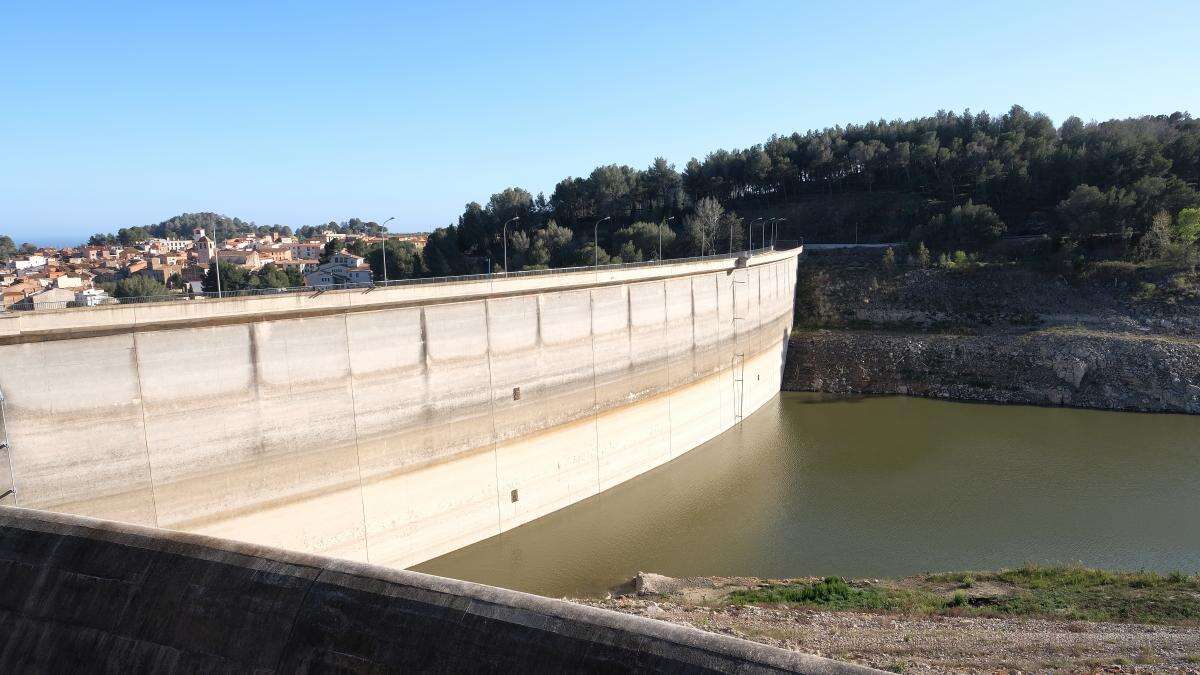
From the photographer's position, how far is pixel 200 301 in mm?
13977

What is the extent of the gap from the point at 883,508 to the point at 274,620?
17100 millimetres

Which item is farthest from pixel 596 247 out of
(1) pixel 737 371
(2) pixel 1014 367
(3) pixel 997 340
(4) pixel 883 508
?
(2) pixel 1014 367

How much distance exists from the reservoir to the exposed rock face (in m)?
1.66

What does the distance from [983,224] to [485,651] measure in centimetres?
4569

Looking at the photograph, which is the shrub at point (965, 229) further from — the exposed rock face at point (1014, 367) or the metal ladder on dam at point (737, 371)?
the metal ladder on dam at point (737, 371)

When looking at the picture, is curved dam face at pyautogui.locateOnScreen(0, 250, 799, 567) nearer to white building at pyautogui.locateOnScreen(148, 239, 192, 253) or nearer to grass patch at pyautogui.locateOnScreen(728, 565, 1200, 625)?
grass patch at pyautogui.locateOnScreen(728, 565, 1200, 625)

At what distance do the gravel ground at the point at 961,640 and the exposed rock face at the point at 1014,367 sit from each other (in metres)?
22.8

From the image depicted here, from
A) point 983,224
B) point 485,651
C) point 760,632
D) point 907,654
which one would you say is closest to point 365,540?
point 760,632

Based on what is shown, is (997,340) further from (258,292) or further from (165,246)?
(165,246)

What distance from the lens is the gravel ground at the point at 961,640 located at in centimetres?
964

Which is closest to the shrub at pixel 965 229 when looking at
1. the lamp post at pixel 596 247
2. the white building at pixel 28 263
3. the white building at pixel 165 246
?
the lamp post at pixel 596 247

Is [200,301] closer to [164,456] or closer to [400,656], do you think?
[164,456]

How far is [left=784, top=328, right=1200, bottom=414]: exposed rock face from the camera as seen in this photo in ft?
96.4

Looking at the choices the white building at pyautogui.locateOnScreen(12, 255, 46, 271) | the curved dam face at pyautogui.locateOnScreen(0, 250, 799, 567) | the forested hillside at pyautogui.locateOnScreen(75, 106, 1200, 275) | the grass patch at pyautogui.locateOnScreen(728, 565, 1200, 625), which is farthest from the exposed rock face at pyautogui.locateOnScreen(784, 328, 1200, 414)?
the white building at pyautogui.locateOnScreen(12, 255, 46, 271)
